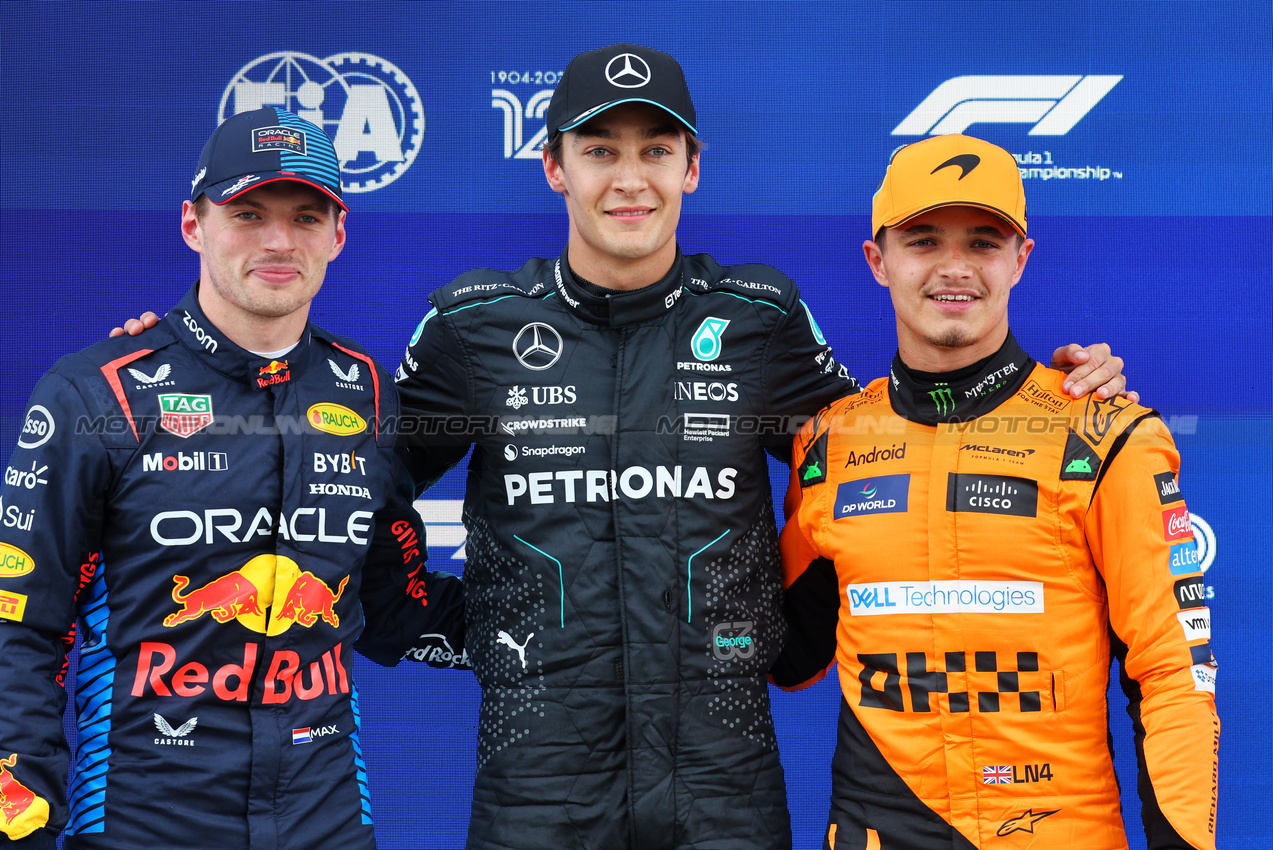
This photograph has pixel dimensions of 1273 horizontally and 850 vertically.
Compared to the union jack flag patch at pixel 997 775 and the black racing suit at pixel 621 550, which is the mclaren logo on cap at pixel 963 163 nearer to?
the black racing suit at pixel 621 550

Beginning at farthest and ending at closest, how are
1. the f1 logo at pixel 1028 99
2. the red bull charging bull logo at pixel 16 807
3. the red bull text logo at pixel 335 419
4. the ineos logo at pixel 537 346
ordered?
the f1 logo at pixel 1028 99 < the ineos logo at pixel 537 346 < the red bull text logo at pixel 335 419 < the red bull charging bull logo at pixel 16 807

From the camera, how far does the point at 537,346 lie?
1.93 metres

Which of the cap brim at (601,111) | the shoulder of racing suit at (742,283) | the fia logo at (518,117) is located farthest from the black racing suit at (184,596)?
the fia logo at (518,117)

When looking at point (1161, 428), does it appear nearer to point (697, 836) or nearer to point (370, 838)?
point (697, 836)

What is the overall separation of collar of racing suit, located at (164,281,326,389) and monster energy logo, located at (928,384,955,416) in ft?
3.68

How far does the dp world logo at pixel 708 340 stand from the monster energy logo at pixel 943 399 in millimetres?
404

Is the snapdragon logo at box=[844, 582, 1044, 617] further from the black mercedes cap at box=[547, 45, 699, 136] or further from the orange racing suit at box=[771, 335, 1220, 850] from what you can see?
the black mercedes cap at box=[547, 45, 699, 136]

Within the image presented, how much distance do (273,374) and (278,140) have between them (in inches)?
16.1

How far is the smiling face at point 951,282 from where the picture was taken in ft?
5.69

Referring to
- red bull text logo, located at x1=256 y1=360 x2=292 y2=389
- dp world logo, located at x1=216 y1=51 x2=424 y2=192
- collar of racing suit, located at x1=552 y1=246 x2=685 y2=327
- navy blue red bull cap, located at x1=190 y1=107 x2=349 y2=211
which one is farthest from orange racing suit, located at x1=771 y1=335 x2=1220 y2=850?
dp world logo, located at x1=216 y1=51 x2=424 y2=192

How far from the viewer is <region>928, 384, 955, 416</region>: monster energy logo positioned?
5.79ft

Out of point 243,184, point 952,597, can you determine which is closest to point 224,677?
point 243,184

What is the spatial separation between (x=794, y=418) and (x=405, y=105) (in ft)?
4.71

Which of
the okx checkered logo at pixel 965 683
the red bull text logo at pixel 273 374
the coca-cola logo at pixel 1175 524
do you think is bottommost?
the okx checkered logo at pixel 965 683
